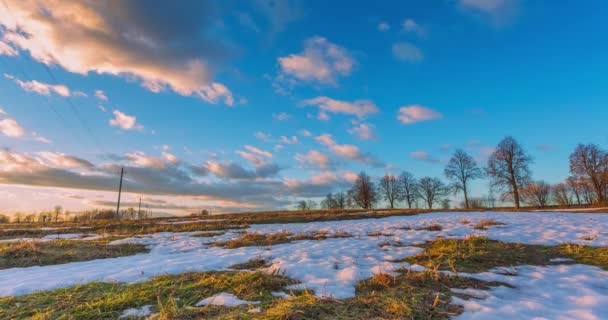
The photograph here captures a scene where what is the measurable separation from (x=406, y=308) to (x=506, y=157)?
43.9 m

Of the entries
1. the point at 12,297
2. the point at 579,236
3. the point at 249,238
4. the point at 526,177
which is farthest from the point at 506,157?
the point at 12,297

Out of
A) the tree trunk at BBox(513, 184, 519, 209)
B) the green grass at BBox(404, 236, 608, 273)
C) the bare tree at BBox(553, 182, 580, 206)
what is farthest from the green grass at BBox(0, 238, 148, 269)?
the bare tree at BBox(553, 182, 580, 206)

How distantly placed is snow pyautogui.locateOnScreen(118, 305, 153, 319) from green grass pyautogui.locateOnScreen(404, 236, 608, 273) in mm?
4134

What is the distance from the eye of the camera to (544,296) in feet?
10.7

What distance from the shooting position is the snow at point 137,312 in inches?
110

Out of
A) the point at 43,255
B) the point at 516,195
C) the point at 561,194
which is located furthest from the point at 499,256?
the point at 561,194

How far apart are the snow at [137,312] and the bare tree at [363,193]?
60147 mm

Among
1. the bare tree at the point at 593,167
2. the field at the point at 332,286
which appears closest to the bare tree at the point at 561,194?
the bare tree at the point at 593,167

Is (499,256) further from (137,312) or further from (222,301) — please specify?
(137,312)

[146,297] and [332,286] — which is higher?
[146,297]

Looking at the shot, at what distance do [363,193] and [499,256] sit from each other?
5650 cm

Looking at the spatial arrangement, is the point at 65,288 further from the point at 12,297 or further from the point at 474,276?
the point at 474,276

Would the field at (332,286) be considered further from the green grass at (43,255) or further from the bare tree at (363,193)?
the bare tree at (363,193)

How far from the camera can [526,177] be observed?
1431 inches
